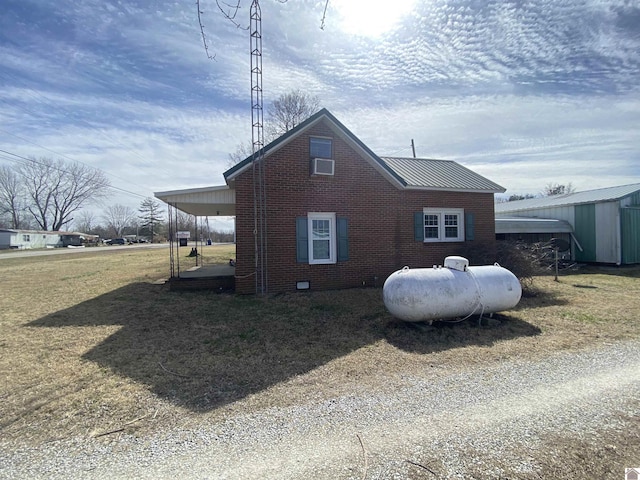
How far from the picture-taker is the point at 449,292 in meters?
6.92

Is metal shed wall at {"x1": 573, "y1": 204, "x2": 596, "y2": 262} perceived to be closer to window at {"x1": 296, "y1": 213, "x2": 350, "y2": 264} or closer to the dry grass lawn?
the dry grass lawn

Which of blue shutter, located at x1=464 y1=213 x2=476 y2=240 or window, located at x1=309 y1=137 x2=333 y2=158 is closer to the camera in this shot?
window, located at x1=309 y1=137 x2=333 y2=158

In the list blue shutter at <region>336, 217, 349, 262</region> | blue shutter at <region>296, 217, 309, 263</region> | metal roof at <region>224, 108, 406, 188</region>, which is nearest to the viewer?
metal roof at <region>224, 108, 406, 188</region>

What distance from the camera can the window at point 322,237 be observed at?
1117 centimetres

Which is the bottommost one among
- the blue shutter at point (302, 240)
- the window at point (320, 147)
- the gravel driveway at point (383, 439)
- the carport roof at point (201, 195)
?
the gravel driveway at point (383, 439)

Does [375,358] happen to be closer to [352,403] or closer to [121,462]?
[352,403]

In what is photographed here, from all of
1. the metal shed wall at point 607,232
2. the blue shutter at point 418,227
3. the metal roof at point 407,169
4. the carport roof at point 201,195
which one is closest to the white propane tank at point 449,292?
the blue shutter at point 418,227

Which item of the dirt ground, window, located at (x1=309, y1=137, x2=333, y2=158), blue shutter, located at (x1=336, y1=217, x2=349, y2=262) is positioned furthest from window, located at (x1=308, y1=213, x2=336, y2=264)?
window, located at (x1=309, y1=137, x2=333, y2=158)

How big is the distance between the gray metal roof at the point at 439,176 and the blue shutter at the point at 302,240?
4.01m

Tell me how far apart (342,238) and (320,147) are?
9.99 ft

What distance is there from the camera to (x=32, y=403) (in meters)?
4.00

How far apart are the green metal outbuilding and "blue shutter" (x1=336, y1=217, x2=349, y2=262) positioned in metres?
11.6

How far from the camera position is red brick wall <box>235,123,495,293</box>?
34.3ft

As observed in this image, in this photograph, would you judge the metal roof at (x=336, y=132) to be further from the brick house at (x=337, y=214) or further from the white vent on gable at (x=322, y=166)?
the white vent on gable at (x=322, y=166)
